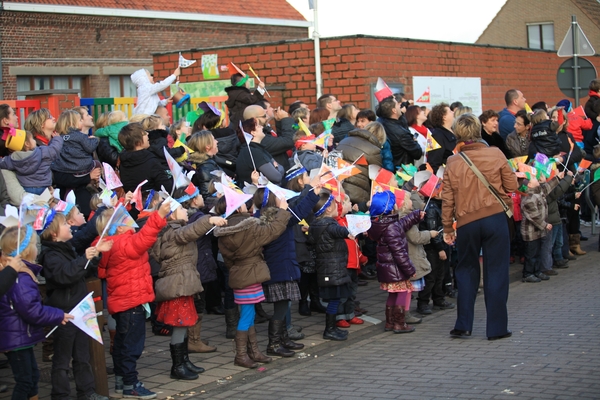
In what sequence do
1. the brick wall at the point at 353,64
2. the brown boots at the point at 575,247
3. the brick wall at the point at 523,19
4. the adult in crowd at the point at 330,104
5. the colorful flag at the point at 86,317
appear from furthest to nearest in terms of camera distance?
1. the brick wall at the point at 523,19
2. the brick wall at the point at 353,64
3. the brown boots at the point at 575,247
4. the adult in crowd at the point at 330,104
5. the colorful flag at the point at 86,317

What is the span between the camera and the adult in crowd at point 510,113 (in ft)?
44.0

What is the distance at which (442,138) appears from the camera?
11.0 metres

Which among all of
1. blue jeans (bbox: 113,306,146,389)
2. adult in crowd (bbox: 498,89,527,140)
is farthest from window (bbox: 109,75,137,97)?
blue jeans (bbox: 113,306,146,389)

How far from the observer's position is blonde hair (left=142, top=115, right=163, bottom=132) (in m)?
9.59

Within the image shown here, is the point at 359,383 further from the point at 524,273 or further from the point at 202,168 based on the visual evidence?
the point at 524,273

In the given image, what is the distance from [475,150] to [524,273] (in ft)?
12.0

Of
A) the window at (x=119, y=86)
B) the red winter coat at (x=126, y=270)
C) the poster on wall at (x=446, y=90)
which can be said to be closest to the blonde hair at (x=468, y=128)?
the red winter coat at (x=126, y=270)

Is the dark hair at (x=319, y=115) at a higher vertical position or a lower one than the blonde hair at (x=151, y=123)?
higher

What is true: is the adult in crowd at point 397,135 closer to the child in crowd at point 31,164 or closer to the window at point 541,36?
the child in crowd at point 31,164

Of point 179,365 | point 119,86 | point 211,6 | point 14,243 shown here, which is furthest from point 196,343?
point 211,6

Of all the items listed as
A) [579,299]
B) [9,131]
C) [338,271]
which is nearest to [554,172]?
[579,299]

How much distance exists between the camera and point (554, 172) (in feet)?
37.9

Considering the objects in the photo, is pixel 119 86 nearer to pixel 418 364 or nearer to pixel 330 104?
pixel 330 104

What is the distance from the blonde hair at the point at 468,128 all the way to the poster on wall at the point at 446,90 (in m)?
8.44
